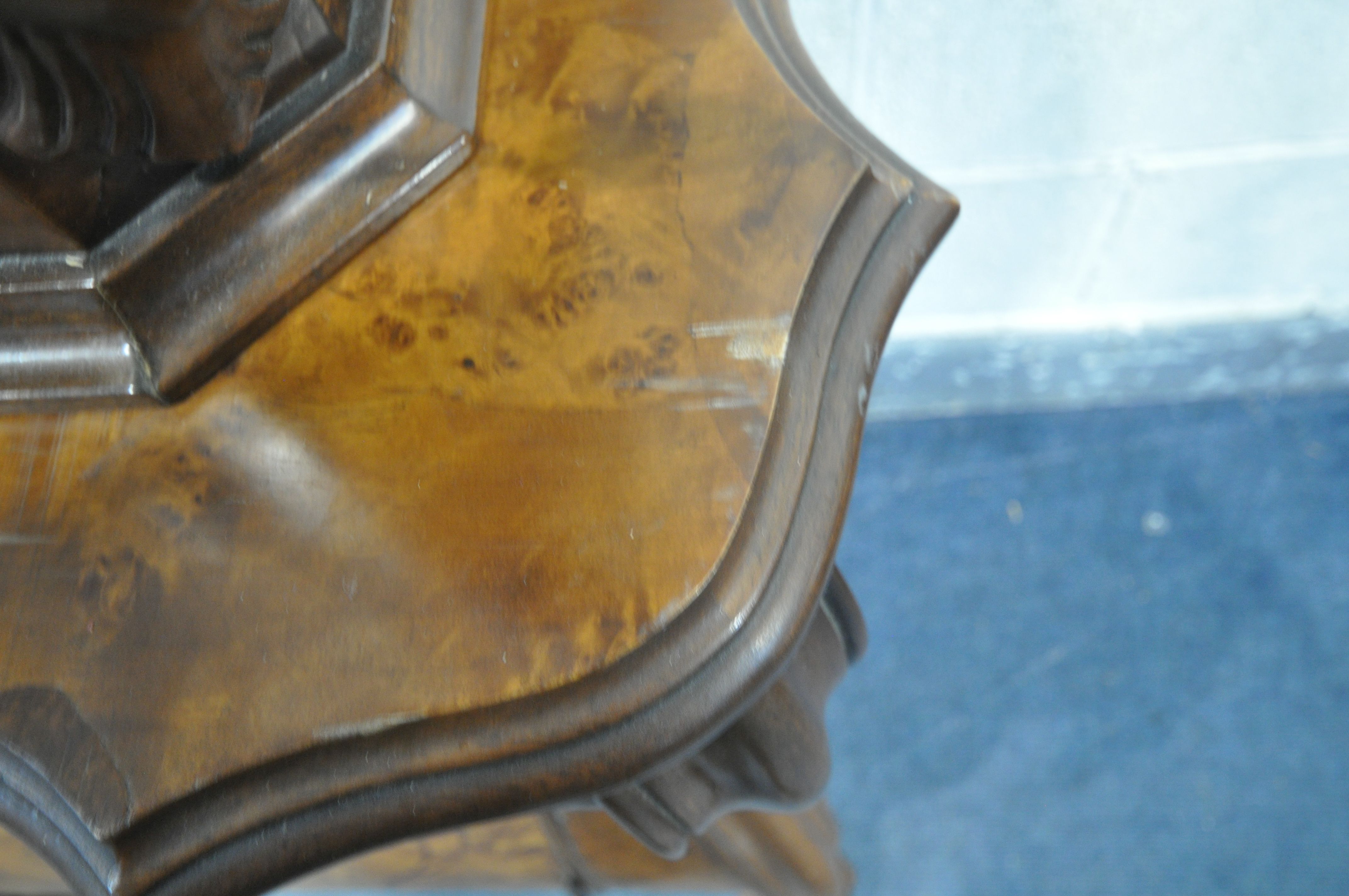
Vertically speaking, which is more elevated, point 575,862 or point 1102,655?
point 575,862

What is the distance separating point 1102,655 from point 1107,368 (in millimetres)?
328

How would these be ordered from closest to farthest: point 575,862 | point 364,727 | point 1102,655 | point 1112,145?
point 364,727 < point 575,862 < point 1112,145 < point 1102,655

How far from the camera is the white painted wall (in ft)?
2.82

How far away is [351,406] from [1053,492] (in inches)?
39.1

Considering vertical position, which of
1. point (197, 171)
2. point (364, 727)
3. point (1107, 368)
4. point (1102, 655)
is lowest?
point (1102, 655)

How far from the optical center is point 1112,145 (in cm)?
95

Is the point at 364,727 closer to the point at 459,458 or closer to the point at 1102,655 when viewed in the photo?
the point at 459,458

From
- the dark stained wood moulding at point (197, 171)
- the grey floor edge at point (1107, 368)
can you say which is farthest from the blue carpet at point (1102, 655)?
the dark stained wood moulding at point (197, 171)

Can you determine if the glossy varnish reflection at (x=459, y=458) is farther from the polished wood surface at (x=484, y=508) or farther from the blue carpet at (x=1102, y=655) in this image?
the blue carpet at (x=1102, y=655)

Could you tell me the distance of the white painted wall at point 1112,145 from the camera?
2.82ft

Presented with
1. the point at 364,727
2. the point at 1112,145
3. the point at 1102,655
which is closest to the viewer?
the point at 364,727

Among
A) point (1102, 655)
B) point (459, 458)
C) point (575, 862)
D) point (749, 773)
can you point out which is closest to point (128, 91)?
point (459, 458)

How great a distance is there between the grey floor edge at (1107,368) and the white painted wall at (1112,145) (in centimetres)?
2

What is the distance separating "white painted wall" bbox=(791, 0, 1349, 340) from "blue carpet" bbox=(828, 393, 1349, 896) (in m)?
0.16
